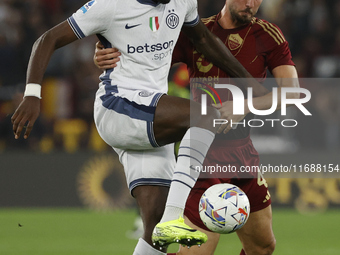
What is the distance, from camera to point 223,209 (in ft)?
13.0

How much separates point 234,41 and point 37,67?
152 cm

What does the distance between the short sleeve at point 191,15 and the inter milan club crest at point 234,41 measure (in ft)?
1.27

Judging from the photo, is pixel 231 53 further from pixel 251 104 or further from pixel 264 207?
pixel 264 207

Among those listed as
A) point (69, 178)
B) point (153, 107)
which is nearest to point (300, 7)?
point (69, 178)

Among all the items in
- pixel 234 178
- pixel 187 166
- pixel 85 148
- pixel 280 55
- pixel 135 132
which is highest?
pixel 280 55

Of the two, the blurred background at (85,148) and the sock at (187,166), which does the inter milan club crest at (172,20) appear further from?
the blurred background at (85,148)

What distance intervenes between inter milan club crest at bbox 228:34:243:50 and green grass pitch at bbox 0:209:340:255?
2.97m

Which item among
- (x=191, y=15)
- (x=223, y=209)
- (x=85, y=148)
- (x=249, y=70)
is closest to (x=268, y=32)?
(x=249, y=70)

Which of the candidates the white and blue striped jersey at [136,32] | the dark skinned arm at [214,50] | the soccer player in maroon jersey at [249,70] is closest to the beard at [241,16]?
the soccer player in maroon jersey at [249,70]

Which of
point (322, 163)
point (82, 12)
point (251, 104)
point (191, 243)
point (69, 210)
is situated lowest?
point (69, 210)

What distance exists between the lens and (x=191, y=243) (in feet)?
11.7

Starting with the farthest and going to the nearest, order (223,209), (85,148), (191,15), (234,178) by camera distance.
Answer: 1. (85,148)
2. (234,178)
3. (191,15)
4. (223,209)

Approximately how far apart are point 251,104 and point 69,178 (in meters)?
6.18

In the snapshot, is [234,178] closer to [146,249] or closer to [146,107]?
[146,249]
